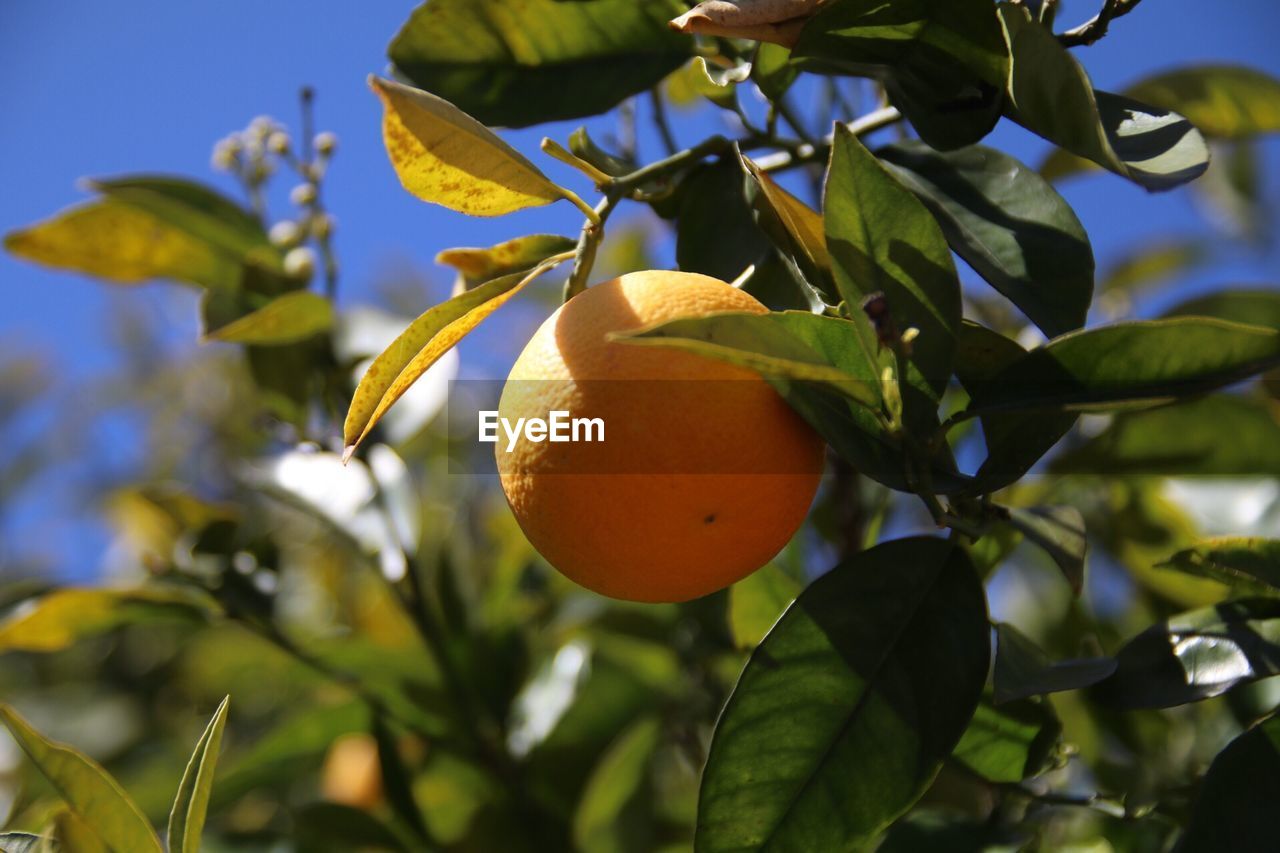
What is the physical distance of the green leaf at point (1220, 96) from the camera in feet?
3.52

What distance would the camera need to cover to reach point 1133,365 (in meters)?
0.62

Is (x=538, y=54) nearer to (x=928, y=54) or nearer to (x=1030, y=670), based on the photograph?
(x=928, y=54)

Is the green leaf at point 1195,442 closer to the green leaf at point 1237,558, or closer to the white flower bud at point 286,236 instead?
the green leaf at point 1237,558

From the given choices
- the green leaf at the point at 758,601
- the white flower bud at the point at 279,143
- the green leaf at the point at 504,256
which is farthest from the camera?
the white flower bud at the point at 279,143

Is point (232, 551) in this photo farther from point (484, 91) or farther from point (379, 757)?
point (484, 91)

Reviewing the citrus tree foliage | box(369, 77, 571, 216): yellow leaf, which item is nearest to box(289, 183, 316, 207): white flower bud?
the citrus tree foliage

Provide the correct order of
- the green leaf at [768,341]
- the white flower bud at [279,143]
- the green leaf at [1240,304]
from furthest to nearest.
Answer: the white flower bud at [279,143] < the green leaf at [1240,304] < the green leaf at [768,341]

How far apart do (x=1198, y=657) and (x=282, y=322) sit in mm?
859

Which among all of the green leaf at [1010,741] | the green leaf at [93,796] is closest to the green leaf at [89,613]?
the green leaf at [93,796]

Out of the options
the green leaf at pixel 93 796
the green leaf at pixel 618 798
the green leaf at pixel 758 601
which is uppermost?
the green leaf at pixel 93 796

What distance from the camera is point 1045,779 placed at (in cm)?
108

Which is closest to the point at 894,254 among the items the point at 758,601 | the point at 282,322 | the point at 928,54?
the point at 928,54

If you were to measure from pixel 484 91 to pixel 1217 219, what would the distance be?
227cm

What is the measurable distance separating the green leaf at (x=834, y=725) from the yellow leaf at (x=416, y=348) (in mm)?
268
